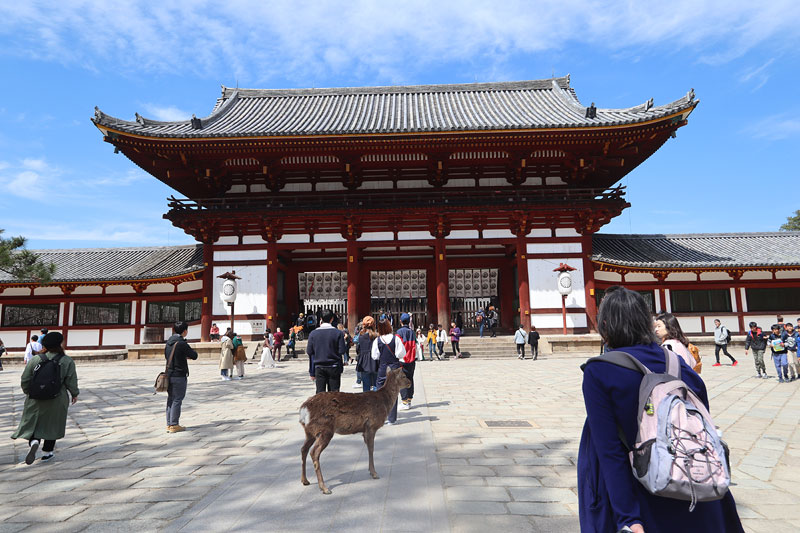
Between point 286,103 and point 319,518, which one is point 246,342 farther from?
point 319,518

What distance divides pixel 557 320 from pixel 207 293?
13959mm

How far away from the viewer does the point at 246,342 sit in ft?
56.2

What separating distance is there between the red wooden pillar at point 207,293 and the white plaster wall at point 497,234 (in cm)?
1122

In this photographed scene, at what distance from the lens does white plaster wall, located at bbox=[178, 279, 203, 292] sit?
19297 mm

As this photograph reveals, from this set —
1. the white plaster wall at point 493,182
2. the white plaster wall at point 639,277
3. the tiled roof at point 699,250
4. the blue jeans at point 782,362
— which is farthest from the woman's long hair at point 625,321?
the white plaster wall at point 639,277

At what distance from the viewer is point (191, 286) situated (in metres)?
19.4

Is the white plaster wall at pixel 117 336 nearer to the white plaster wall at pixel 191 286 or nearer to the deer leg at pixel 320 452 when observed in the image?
the white plaster wall at pixel 191 286

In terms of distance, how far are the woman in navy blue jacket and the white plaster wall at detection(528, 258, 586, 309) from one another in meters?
16.2

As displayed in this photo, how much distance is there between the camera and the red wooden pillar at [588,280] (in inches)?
674

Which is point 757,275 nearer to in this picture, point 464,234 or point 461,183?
point 464,234

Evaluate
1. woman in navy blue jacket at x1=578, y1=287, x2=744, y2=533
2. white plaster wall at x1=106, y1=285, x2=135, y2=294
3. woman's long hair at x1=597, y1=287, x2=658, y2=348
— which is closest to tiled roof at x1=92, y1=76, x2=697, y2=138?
white plaster wall at x1=106, y1=285, x2=135, y2=294

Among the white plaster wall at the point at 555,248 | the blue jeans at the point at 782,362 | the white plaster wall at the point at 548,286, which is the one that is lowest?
the blue jeans at the point at 782,362

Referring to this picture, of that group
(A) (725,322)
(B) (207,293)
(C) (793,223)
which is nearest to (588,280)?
(A) (725,322)

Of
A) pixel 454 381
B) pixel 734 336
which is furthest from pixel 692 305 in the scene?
pixel 454 381
